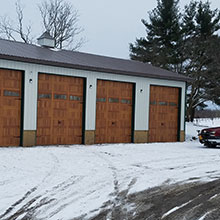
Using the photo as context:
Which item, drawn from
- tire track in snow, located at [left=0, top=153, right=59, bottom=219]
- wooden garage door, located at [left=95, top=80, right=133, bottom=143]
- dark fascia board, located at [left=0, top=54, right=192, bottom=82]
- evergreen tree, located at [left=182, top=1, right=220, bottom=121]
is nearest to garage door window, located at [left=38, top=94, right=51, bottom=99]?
dark fascia board, located at [left=0, top=54, right=192, bottom=82]

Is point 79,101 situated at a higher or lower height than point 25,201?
higher

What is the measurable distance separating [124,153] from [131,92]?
16.2ft

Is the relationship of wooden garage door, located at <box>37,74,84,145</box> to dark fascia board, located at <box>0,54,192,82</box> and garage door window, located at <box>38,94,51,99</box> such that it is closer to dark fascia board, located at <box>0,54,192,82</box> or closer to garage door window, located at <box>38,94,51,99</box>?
garage door window, located at <box>38,94,51,99</box>

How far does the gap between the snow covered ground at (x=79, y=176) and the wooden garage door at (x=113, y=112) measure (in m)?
2.95

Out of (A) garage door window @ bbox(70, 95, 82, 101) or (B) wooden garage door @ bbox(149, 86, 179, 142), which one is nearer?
(A) garage door window @ bbox(70, 95, 82, 101)

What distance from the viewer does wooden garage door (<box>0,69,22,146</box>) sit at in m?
13.3

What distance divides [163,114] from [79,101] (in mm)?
4998

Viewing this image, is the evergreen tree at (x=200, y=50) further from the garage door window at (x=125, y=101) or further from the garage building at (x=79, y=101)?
the garage door window at (x=125, y=101)

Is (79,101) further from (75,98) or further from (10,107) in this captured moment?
(10,107)

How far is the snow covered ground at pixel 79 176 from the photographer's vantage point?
574cm

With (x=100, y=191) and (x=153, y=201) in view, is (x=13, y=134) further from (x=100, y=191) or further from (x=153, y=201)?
(x=153, y=201)

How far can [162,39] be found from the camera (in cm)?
3434

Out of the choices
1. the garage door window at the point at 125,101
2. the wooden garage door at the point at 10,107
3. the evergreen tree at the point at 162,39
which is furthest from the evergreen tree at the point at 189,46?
the wooden garage door at the point at 10,107

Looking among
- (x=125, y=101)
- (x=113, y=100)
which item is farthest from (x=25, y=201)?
(x=125, y=101)
